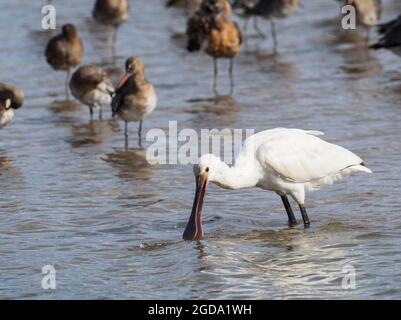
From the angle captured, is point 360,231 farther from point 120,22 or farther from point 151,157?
point 120,22

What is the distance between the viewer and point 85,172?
10.8 metres

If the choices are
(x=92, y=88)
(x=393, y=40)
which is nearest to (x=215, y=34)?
(x=393, y=40)

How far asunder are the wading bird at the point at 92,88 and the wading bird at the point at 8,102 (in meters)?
1.09

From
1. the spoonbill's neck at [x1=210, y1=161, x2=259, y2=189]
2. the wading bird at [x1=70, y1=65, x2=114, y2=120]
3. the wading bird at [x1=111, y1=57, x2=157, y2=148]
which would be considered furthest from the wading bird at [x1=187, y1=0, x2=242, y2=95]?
the spoonbill's neck at [x1=210, y1=161, x2=259, y2=189]

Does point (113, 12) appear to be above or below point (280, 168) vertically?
above

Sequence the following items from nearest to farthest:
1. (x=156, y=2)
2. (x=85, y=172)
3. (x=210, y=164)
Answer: (x=210, y=164)
(x=85, y=172)
(x=156, y=2)

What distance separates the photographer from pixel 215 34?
15.6 meters

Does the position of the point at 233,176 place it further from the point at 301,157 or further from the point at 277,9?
the point at 277,9

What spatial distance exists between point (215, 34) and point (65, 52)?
2087mm

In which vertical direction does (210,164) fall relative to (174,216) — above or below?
above

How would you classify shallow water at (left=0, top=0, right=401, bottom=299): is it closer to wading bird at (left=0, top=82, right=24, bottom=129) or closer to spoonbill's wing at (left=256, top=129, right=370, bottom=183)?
wading bird at (left=0, top=82, right=24, bottom=129)

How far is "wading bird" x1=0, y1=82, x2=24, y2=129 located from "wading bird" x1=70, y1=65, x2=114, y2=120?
1.09m
